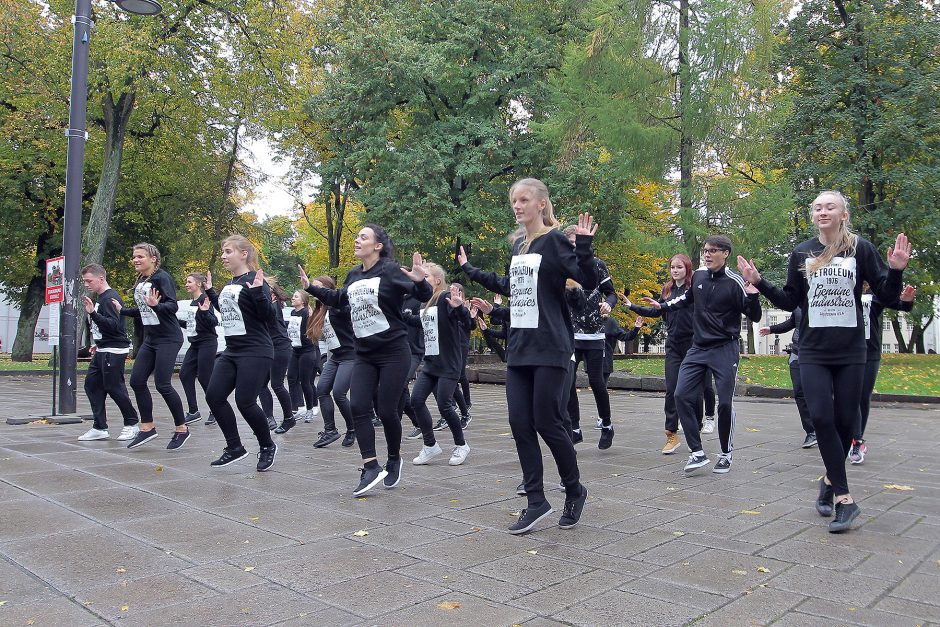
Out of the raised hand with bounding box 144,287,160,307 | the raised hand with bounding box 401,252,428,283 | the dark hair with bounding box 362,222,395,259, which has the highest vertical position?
the dark hair with bounding box 362,222,395,259

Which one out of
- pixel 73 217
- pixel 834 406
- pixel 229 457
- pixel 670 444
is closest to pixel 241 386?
pixel 229 457

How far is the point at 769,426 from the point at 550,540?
23.8ft

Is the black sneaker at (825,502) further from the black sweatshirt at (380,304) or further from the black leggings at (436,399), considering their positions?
the black leggings at (436,399)

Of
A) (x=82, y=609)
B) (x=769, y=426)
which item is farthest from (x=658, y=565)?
(x=769, y=426)

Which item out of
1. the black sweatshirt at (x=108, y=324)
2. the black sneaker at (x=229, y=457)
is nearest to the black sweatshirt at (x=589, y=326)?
the black sneaker at (x=229, y=457)

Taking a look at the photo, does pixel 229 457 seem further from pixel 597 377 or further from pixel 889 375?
pixel 889 375

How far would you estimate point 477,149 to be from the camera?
23109 mm

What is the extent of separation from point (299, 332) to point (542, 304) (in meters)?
6.62

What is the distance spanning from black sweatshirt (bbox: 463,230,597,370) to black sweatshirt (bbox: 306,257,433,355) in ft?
3.67

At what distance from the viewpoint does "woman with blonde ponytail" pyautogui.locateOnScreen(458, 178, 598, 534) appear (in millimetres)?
4816

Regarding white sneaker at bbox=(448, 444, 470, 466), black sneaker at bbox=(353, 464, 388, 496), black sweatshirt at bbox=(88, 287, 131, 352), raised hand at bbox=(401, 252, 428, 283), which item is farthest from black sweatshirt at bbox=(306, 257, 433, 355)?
black sweatshirt at bbox=(88, 287, 131, 352)

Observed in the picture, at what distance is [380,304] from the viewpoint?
19.6ft

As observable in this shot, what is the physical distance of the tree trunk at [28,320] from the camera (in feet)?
101

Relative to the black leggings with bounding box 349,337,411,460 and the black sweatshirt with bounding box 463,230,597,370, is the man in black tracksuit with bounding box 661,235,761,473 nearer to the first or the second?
the black sweatshirt with bounding box 463,230,597,370
